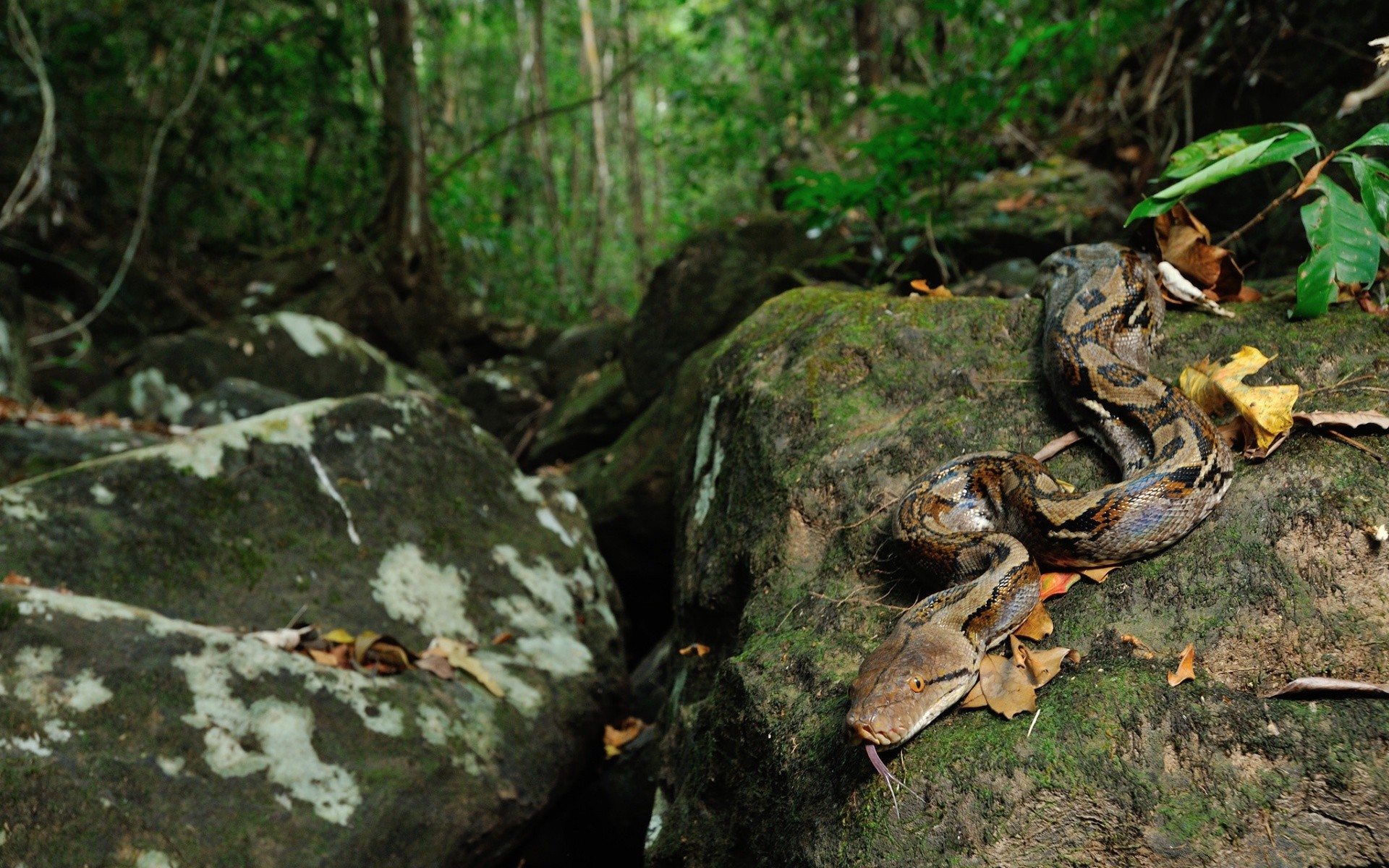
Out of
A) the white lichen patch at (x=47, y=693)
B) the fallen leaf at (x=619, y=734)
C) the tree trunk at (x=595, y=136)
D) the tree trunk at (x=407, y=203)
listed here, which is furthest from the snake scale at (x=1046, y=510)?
the tree trunk at (x=595, y=136)

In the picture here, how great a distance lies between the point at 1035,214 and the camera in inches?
346

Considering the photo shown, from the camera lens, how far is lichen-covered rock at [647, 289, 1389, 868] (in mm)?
2691

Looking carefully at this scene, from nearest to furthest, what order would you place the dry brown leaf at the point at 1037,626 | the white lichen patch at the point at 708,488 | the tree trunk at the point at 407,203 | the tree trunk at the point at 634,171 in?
the dry brown leaf at the point at 1037,626
the white lichen patch at the point at 708,488
the tree trunk at the point at 407,203
the tree trunk at the point at 634,171

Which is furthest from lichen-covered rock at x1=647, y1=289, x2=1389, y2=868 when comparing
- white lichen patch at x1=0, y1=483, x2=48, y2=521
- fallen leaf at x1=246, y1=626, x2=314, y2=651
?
white lichen patch at x1=0, y1=483, x2=48, y2=521

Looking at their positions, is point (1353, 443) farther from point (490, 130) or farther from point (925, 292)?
point (490, 130)

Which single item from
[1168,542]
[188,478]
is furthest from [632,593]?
[1168,542]

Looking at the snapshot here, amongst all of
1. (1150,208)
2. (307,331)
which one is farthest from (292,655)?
(307,331)

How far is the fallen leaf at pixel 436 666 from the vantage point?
197 inches

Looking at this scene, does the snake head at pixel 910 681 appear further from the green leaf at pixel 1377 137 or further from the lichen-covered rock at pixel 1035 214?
the lichen-covered rock at pixel 1035 214

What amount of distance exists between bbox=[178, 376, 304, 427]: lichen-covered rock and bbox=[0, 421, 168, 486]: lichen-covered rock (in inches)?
36.7

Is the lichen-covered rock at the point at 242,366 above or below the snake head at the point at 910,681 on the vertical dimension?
below

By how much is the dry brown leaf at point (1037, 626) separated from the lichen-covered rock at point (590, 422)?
8.17m

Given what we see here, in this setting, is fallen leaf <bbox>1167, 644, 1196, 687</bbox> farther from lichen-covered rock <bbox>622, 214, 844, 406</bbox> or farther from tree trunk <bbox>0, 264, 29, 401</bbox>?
tree trunk <bbox>0, 264, 29, 401</bbox>

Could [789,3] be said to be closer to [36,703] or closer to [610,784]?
[610,784]
